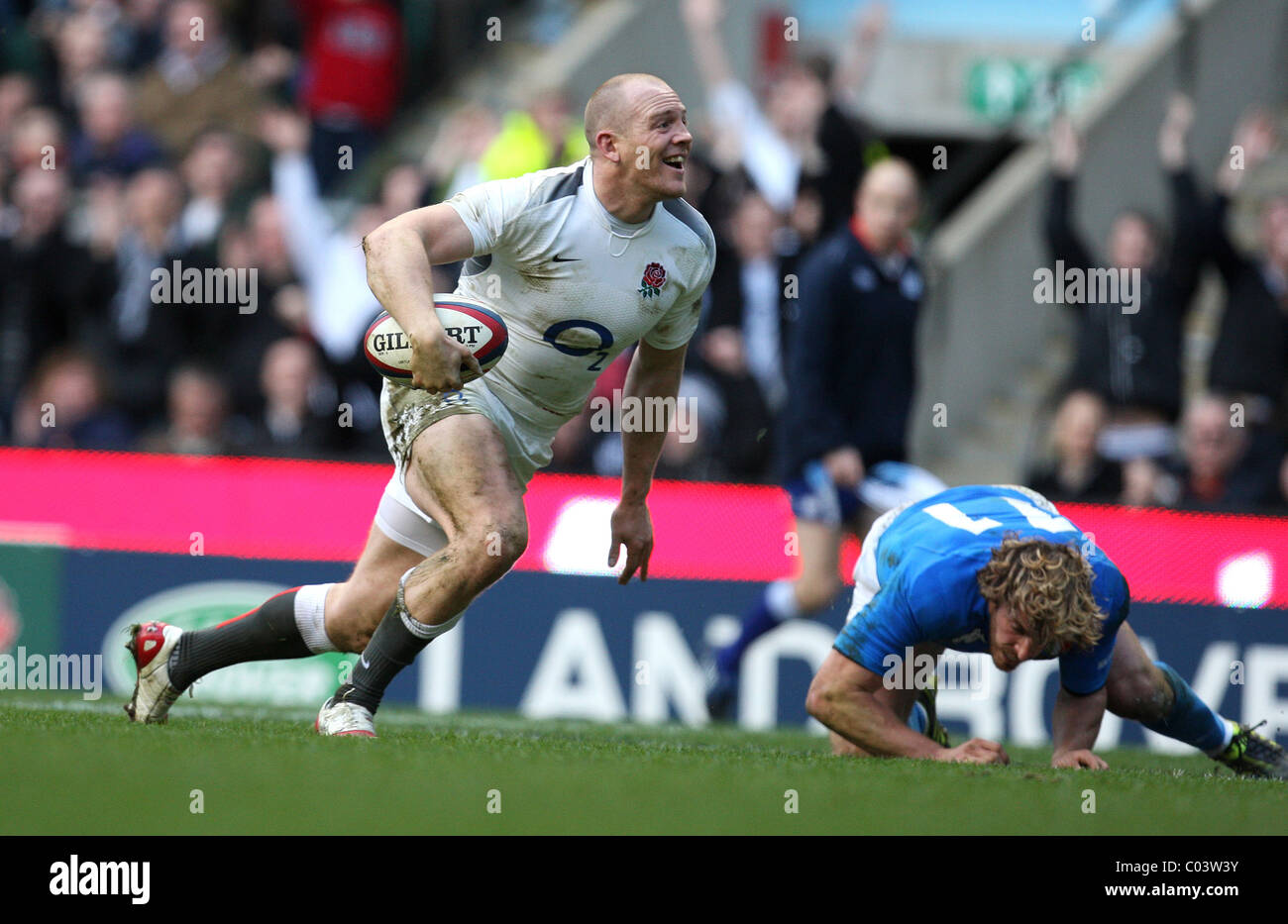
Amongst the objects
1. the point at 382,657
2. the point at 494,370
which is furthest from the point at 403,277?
the point at 382,657

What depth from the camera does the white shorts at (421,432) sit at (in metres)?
5.81

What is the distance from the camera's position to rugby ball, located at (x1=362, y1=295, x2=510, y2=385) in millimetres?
5629

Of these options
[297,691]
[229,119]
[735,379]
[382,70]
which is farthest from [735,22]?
[297,691]

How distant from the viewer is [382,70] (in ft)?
48.3

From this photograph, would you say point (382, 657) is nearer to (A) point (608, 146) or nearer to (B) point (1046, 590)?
(A) point (608, 146)

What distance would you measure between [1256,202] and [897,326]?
5.58 metres

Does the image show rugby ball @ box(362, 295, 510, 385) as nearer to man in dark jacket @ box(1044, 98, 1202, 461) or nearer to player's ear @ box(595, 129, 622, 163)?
player's ear @ box(595, 129, 622, 163)

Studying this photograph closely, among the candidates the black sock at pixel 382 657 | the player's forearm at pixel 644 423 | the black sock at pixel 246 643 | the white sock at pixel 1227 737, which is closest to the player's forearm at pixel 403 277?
the black sock at pixel 382 657

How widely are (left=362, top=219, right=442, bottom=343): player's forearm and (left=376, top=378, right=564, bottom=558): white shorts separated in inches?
22.3

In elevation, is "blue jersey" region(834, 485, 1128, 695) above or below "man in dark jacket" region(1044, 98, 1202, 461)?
below

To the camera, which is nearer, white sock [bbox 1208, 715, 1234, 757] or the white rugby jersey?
the white rugby jersey

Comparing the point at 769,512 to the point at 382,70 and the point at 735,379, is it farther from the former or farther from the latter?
the point at 382,70

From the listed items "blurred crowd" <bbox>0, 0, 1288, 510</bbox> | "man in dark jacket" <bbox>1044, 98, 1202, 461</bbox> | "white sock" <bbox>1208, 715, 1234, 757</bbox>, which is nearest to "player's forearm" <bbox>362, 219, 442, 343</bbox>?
"white sock" <bbox>1208, 715, 1234, 757</bbox>

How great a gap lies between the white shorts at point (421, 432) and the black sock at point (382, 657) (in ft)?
1.23
